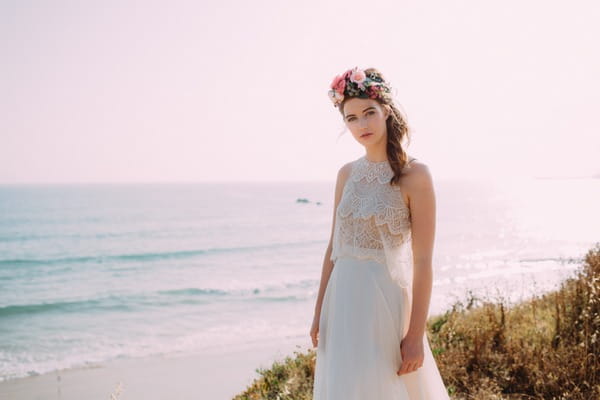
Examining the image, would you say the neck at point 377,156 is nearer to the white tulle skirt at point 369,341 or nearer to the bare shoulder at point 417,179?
the bare shoulder at point 417,179

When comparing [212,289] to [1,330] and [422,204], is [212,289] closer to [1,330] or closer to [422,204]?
[1,330]

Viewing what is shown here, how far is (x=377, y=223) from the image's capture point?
2.34 meters

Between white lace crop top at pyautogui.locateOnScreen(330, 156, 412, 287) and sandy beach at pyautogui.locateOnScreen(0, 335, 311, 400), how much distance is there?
5928 mm

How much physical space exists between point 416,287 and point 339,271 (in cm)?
41

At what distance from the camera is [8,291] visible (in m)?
20.5

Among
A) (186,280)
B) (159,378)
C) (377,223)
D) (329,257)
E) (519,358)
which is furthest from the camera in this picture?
(186,280)

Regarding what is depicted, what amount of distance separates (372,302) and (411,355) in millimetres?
311

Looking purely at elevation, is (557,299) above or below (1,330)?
above

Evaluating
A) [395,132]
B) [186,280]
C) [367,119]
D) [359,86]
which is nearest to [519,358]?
[395,132]

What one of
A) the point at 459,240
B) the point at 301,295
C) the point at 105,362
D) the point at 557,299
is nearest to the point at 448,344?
the point at 557,299

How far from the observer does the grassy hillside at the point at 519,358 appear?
4.05 meters

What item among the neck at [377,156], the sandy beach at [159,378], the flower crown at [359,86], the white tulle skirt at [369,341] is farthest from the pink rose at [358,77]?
the sandy beach at [159,378]

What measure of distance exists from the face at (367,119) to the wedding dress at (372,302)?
16 cm

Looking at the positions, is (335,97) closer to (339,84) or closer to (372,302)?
(339,84)
